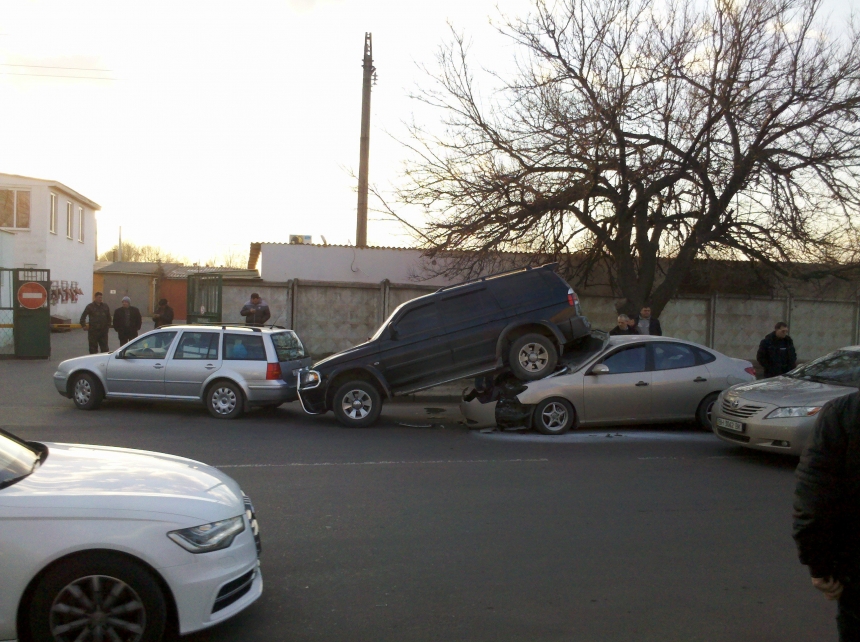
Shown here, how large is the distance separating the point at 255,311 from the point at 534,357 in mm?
8393

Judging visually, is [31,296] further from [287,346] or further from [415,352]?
[415,352]

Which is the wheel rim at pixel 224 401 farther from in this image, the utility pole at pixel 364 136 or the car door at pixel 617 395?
the utility pole at pixel 364 136

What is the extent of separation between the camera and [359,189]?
20.0 meters

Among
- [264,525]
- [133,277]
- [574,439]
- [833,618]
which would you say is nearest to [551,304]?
[574,439]

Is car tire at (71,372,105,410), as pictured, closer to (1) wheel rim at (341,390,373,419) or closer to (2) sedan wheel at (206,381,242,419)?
(2) sedan wheel at (206,381,242,419)

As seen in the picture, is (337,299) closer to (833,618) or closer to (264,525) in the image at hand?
(264,525)

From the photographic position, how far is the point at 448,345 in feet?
38.4

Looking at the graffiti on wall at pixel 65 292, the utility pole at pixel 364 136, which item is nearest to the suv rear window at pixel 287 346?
the utility pole at pixel 364 136

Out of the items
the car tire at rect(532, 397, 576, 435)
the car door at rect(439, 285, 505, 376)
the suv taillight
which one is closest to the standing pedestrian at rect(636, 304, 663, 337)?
the car door at rect(439, 285, 505, 376)

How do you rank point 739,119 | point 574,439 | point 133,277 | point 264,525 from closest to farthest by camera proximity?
point 264,525, point 574,439, point 739,119, point 133,277

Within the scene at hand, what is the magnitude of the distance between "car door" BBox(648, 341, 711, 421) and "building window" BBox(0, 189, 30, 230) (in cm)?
2951

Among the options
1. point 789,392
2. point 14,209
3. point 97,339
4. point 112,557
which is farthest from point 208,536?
point 14,209

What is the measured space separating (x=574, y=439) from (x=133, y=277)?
1763 inches

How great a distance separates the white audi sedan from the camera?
12.0 ft
